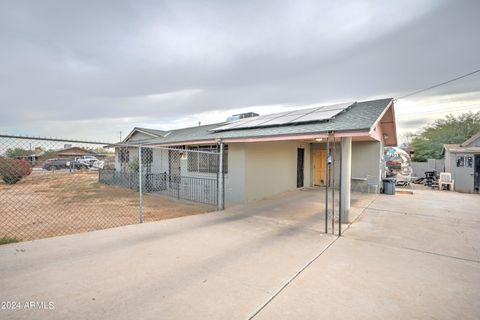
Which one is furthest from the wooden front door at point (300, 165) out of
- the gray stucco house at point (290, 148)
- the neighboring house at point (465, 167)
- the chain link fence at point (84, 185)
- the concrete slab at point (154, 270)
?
the neighboring house at point (465, 167)

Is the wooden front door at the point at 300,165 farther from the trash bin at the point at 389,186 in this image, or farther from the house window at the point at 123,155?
the house window at the point at 123,155

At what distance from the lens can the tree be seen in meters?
23.5

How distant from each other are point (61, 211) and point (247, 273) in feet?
25.3

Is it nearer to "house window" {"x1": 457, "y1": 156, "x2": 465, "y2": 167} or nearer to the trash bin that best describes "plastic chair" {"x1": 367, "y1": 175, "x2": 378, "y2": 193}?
the trash bin

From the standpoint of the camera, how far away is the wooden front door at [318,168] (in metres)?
13.7

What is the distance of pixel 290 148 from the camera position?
1141 cm

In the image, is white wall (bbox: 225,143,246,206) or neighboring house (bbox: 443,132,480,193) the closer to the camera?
white wall (bbox: 225,143,246,206)

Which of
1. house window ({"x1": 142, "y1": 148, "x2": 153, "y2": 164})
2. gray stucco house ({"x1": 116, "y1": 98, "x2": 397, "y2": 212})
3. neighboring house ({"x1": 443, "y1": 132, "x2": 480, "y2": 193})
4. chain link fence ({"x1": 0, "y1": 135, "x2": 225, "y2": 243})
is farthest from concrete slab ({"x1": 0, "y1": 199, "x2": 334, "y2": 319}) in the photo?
neighboring house ({"x1": 443, "y1": 132, "x2": 480, "y2": 193})

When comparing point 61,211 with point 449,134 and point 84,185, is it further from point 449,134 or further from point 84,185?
point 449,134

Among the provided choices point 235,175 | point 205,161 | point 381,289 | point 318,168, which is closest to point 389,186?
point 318,168

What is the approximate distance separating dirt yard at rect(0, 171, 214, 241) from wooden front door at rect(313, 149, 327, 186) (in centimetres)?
837

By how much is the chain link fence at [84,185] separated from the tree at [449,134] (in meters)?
27.4

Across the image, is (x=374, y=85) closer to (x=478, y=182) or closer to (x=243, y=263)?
A: (x=478, y=182)

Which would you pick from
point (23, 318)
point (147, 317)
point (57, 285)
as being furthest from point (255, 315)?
point (57, 285)
